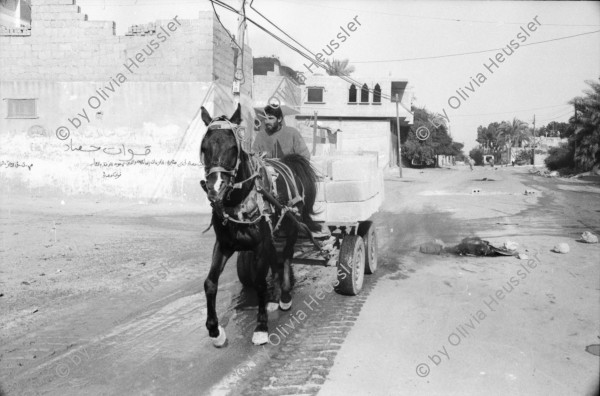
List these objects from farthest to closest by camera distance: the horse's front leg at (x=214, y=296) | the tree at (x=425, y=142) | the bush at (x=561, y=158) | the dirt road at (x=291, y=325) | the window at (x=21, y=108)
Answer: the tree at (x=425, y=142) → the bush at (x=561, y=158) → the window at (x=21, y=108) → the horse's front leg at (x=214, y=296) → the dirt road at (x=291, y=325)

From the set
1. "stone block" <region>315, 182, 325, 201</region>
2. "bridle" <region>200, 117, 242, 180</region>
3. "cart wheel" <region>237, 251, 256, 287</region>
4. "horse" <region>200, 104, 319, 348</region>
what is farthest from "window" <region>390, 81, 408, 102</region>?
"bridle" <region>200, 117, 242, 180</region>

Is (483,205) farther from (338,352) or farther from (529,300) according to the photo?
(338,352)

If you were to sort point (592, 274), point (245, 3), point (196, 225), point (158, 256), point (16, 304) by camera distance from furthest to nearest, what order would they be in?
point (245, 3) → point (196, 225) → point (158, 256) → point (592, 274) → point (16, 304)

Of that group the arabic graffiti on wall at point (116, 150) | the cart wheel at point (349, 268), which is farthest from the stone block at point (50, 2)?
the cart wheel at point (349, 268)

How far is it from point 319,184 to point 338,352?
8.44ft

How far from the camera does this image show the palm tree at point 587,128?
3562cm

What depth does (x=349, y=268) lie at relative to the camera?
638 centimetres

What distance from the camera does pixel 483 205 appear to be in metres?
17.3

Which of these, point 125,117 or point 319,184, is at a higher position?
point 125,117

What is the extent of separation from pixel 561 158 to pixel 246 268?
44.7 m

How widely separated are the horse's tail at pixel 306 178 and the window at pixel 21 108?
49.5 feet

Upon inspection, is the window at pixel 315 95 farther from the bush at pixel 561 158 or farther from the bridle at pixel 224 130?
the bridle at pixel 224 130

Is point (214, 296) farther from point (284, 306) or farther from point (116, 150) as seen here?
point (116, 150)

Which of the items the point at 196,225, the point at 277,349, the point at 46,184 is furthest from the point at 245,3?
the point at 277,349
